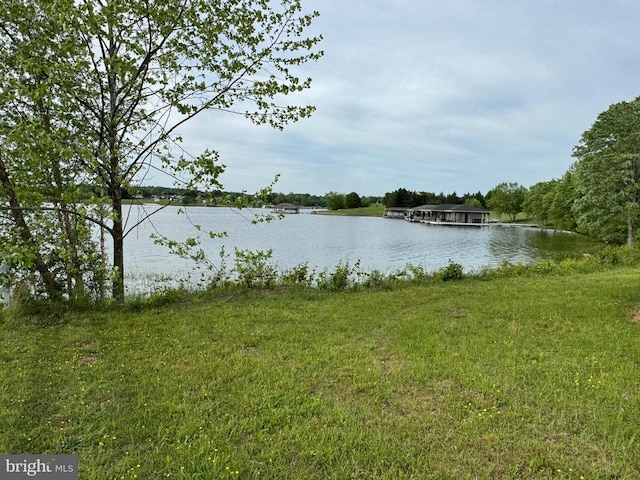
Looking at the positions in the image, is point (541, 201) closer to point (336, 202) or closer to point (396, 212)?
point (396, 212)

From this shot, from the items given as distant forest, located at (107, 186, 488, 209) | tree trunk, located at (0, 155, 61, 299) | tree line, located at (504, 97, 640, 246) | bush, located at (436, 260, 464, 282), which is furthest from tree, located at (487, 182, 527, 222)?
tree trunk, located at (0, 155, 61, 299)

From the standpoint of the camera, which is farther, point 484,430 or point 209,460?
point 484,430

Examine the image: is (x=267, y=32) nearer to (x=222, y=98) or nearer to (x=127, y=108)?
(x=222, y=98)

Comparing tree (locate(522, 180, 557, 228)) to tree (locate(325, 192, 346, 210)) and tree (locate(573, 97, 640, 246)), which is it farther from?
tree (locate(325, 192, 346, 210))

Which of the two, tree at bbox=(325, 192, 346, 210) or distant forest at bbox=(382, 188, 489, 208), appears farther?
tree at bbox=(325, 192, 346, 210)

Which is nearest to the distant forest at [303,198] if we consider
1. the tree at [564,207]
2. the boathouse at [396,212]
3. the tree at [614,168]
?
the boathouse at [396,212]

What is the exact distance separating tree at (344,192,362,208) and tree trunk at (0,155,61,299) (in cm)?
10626

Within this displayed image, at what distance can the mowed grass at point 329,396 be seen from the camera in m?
2.35

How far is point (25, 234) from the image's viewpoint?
548cm

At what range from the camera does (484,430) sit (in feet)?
8.70

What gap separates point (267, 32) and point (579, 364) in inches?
259

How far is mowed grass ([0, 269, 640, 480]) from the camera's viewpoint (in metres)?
2.35

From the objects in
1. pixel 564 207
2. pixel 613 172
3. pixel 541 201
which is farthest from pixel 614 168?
pixel 541 201

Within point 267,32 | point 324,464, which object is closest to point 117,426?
point 324,464
